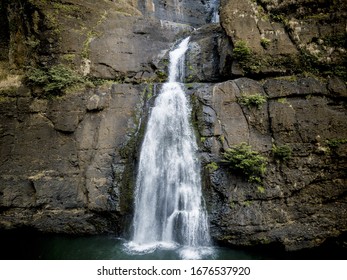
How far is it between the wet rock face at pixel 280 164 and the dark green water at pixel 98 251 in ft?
0.86

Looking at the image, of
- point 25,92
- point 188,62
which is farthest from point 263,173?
point 25,92

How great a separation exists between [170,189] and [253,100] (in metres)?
3.73

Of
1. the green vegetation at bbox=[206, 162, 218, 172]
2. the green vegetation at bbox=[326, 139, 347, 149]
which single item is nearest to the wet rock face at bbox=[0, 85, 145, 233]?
the green vegetation at bbox=[206, 162, 218, 172]

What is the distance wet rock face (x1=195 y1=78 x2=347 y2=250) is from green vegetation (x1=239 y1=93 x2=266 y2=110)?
0.12 m

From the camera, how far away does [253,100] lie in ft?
25.8

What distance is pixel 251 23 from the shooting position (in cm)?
869

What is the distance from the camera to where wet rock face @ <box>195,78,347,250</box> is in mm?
6703

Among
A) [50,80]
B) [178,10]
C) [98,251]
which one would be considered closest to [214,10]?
[178,10]

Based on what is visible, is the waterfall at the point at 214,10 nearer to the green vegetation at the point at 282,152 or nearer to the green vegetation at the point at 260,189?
the green vegetation at the point at 282,152

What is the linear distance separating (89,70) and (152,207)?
230 inches

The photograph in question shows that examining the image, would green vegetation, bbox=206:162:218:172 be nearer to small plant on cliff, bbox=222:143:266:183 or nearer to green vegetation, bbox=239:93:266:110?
small plant on cliff, bbox=222:143:266:183

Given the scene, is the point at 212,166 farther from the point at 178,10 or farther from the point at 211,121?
the point at 178,10

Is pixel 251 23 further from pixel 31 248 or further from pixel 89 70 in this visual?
pixel 31 248

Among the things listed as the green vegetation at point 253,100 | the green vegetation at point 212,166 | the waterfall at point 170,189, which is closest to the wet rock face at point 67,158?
the waterfall at point 170,189
